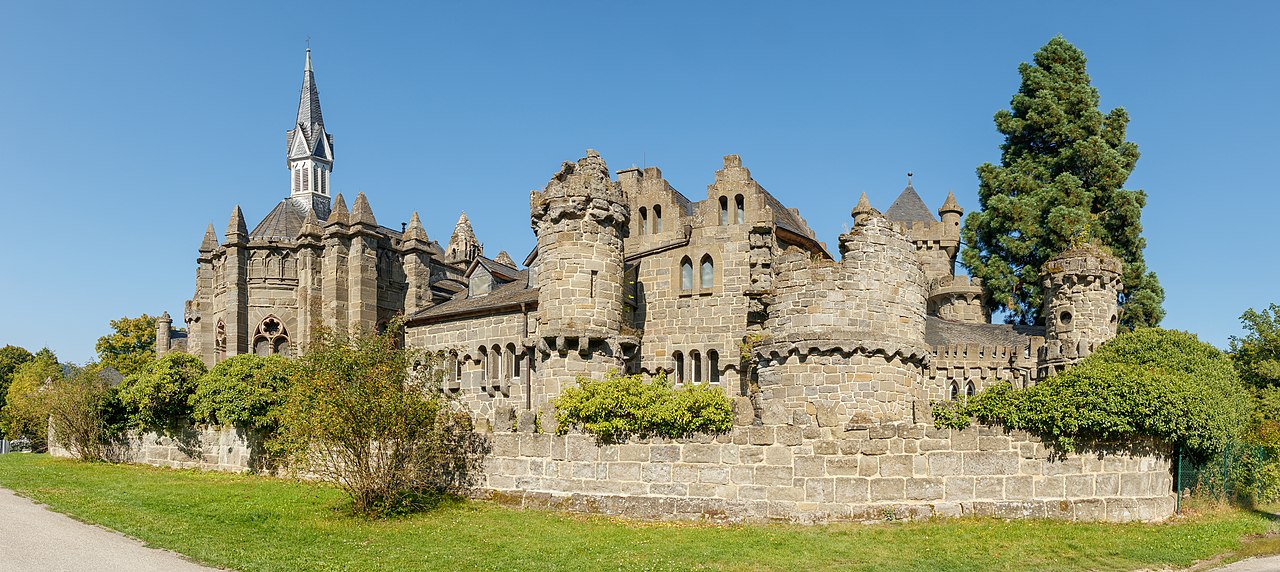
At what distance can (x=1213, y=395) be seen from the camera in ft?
74.8

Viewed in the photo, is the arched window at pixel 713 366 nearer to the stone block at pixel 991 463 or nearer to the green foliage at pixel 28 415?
the stone block at pixel 991 463

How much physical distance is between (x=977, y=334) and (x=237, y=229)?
33.5 meters

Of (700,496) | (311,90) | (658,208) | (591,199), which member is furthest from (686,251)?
(311,90)

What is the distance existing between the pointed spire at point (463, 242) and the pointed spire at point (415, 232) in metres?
25.1

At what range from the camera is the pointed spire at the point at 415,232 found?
4716cm

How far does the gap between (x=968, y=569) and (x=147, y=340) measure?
82848mm

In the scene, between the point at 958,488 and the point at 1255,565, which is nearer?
the point at 1255,565

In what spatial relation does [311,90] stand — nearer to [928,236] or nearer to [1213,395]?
[928,236]

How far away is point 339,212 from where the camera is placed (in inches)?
1804

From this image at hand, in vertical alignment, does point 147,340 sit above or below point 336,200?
below

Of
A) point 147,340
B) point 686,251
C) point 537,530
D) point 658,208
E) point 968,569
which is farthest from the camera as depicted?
point 147,340

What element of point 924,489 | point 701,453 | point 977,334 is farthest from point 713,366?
point 924,489

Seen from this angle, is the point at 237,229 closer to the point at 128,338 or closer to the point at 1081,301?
the point at 1081,301

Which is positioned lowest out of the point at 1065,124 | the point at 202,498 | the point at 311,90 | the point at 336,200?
the point at 202,498
